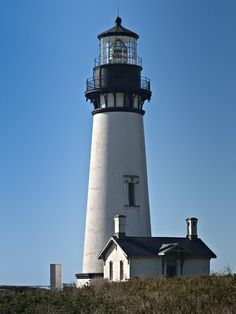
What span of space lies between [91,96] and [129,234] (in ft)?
19.3

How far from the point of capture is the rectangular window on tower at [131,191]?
Result: 37625 mm

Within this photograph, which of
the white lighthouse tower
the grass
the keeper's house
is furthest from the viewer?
the white lighthouse tower

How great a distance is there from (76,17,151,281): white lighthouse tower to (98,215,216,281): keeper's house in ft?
3.16

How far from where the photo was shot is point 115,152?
37.7 metres

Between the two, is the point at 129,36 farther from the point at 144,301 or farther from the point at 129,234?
the point at 144,301

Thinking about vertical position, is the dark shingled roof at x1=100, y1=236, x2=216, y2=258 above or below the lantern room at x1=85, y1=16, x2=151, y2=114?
below

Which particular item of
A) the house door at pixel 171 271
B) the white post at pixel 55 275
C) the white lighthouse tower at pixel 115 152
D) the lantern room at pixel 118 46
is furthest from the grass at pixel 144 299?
the lantern room at pixel 118 46

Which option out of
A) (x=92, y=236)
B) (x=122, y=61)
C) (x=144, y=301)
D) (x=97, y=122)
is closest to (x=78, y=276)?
(x=92, y=236)

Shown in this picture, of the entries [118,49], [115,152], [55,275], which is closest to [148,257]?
[115,152]

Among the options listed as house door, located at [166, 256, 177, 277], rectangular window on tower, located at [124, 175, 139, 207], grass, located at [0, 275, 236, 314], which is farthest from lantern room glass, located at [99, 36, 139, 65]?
grass, located at [0, 275, 236, 314]

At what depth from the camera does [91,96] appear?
3869 centimetres

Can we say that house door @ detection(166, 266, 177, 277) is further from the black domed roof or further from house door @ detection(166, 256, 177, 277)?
the black domed roof

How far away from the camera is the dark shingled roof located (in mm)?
35688

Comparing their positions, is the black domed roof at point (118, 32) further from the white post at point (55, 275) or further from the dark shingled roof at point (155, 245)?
the white post at point (55, 275)
